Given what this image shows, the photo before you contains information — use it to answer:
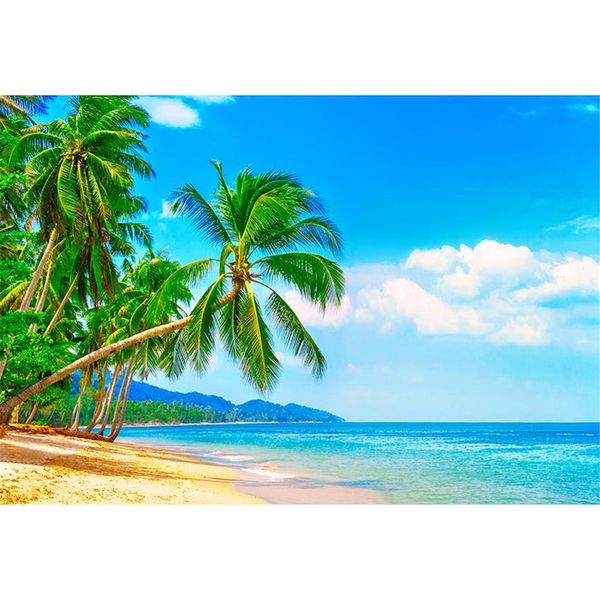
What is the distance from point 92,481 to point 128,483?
1.28 feet

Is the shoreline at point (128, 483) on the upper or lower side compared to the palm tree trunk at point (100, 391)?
lower

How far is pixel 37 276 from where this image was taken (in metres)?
6.37

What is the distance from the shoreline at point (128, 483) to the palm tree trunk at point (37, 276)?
5.20 feet

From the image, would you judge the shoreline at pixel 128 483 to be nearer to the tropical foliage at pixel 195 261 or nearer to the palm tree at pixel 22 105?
the tropical foliage at pixel 195 261

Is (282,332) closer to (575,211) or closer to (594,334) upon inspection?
(575,211)

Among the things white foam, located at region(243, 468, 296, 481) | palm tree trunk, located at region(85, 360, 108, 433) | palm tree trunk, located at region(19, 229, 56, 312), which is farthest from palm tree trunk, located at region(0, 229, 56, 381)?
palm tree trunk, located at region(85, 360, 108, 433)

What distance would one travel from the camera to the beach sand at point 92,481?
5.44m

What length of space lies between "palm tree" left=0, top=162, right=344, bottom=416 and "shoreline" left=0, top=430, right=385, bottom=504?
1.29 metres

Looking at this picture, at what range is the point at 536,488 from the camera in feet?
31.5

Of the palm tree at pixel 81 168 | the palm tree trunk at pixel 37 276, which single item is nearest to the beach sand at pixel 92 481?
the palm tree trunk at pixel 37 276

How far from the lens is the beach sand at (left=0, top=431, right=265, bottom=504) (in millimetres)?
5441
